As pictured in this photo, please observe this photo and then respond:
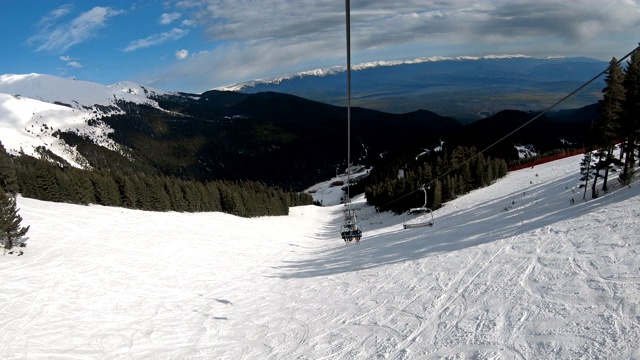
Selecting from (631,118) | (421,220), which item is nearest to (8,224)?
(421,220)

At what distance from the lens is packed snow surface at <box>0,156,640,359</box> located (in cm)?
977

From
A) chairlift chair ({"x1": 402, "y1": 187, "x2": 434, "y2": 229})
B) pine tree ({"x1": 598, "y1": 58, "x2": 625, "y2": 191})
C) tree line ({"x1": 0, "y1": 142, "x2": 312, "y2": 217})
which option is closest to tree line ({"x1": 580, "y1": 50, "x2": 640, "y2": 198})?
pine tree ({"x1": 598, "y1": 58, "x2": 625, "y2": 191})

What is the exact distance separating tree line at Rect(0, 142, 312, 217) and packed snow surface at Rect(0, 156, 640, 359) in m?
23.4

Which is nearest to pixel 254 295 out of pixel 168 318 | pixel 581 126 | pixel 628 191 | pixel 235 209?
pixel 168 318

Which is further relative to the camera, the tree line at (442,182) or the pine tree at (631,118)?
the tree line at (442,182)

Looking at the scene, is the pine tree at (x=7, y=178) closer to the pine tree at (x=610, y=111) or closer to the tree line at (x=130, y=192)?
the tree line at (x=130, y=192)

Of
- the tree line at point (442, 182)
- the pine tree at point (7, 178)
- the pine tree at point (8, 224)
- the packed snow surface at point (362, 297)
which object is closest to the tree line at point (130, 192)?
the pine tree at point (7, 178)

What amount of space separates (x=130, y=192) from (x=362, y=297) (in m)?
51.9

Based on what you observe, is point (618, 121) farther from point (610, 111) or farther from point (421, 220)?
point (421, 220)

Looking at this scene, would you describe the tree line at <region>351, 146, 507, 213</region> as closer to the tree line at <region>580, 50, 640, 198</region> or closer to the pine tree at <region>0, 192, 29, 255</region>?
the tree line at <region>580, 50, 640, 198</region>

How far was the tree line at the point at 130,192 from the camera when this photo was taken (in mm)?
50594

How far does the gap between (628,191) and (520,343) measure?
21.4 m

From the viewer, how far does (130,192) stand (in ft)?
188

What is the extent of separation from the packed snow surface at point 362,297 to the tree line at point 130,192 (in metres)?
23.4
